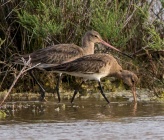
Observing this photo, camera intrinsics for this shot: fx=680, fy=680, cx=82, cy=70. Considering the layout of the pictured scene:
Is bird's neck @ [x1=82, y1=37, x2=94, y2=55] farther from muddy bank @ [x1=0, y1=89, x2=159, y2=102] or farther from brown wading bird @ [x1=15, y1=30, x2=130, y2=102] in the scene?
muddy bank @ [x1=0, y1=89, x2=159, y2=102]

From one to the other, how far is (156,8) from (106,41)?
1.27m

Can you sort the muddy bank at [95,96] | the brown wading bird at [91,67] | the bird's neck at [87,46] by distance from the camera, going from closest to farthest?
the brown wading bird at [91,67] < the muddy bank at [95,96] < the bird's neck at [87,46]

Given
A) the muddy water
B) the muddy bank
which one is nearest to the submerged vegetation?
the muddy bank

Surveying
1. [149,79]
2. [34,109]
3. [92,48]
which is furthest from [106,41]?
[34,109]

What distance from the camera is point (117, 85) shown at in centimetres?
1309

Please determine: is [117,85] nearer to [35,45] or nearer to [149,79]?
[149,79]

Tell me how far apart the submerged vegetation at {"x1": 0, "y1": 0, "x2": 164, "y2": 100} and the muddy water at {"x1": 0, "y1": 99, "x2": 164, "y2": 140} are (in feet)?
3.92

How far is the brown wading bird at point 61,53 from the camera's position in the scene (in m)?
12.3

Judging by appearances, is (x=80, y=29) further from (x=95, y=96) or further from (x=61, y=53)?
(x=95, y=96)

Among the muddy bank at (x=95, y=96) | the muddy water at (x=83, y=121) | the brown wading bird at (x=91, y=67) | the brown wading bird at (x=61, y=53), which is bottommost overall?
the muddy water at (x=83, y=121)

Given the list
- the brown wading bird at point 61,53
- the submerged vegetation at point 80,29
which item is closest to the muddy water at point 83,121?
the brown wading bird at point 61,53

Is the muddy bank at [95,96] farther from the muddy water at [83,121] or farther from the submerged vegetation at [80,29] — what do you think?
the muddy water at [83,121]

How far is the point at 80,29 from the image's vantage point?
12.9 metres

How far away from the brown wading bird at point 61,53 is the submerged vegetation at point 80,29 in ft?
0.79
